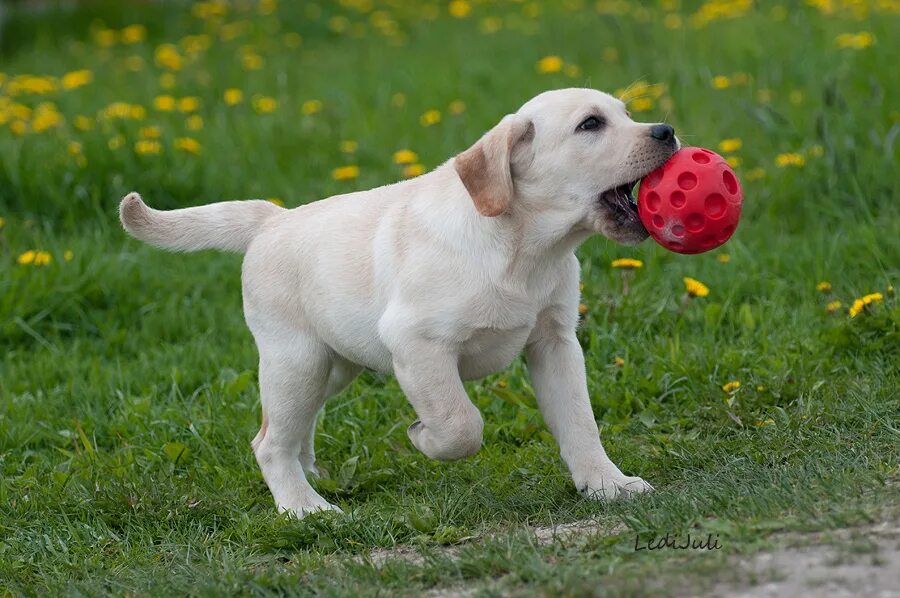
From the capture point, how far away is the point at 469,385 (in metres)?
5.26

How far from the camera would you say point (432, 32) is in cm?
1120

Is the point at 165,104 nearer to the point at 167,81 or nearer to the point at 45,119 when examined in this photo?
the point at 45,119

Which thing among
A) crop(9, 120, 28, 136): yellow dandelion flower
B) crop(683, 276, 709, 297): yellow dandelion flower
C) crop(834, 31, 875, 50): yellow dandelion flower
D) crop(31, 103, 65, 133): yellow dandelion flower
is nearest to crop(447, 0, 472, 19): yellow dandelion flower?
crop(834, 31, 875, 50): yellow dandelion flower

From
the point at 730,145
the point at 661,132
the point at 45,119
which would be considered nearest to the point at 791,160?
the point at 730,145

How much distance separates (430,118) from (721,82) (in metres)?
1.70

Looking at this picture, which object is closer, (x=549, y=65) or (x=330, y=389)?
(x=330, y=389)

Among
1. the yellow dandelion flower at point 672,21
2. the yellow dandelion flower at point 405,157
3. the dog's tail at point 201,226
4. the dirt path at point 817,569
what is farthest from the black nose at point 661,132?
the yellow dandelion flower at point 672,21

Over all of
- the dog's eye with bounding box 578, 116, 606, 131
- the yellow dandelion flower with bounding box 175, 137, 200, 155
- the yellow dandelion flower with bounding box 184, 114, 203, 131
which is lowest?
the yellow dandelion flower with bounding box 184, 114, 203, 131

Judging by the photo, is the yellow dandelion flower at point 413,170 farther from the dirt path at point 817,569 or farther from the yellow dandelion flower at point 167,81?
the dirt path at point 817,569

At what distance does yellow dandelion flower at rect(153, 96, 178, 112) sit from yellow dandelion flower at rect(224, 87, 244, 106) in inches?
14.2

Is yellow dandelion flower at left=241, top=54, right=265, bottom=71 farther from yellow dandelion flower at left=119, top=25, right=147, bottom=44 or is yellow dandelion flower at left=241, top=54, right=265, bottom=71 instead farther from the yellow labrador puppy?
the yellow labrador puppy

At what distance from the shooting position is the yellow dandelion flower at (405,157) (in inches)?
269

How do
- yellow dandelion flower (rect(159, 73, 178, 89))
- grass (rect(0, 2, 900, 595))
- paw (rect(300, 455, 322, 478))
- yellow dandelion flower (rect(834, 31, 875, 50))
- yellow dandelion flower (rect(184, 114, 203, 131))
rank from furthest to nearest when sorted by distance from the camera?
1. yellow dandelion flower (rect(159, 73, 178, 89))
2. yellow dandelion flower (rect(184, 114, 203, 131))
3. yellow dandelion flower (rect(834, 31, 875, 50))
4. paw (rect(300, 455, 322, 478))
5. grass (rect(0, 2, 900, 595))

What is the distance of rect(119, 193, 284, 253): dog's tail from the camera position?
4.70 meters
